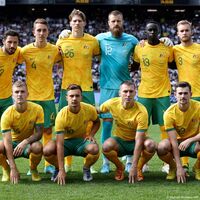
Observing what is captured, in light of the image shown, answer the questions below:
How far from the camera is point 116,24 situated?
730 centimetres

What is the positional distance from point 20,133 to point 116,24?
187 centimetres

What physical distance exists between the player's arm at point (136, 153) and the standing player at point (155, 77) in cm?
94

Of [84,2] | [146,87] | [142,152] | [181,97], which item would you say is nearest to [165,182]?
[142,152]

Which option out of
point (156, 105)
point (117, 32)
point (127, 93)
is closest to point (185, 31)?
point (117, 32)

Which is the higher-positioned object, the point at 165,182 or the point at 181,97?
the point at 181,97

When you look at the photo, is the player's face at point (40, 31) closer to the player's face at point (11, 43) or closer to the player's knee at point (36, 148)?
the player's face at point (11, 43)

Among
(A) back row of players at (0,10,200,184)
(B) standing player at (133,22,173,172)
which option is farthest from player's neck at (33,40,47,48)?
(B) standing player at (133,22,173,172)

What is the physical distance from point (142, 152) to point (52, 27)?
24830mm

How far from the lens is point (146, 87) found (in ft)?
24.3

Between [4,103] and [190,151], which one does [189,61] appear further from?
[4,103]

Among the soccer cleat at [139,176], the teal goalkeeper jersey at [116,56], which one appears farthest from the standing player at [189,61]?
the soccer cleat at [139,176]

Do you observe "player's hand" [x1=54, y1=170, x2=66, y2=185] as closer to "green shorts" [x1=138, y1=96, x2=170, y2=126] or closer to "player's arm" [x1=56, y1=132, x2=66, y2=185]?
"player's arm" [x1=56, y1=132, x2=66, y2=185]

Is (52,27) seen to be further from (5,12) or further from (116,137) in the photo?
(116,137)

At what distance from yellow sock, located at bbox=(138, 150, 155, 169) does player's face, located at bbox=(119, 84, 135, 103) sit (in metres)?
0.62
